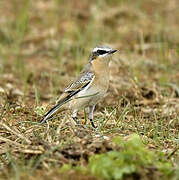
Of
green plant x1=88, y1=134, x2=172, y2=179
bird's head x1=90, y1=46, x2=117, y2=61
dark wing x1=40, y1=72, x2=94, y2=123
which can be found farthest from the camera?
bird's head x1=90, y1=46, x2=117, y2=61

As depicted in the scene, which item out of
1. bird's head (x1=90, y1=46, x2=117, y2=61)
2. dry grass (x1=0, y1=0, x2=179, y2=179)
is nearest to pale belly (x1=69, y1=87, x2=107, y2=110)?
dry grass (x1=0, y1=0, x2=179, y2=179)

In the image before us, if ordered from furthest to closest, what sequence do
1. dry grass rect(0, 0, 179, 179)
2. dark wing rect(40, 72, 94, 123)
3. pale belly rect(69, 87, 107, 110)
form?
dark wing rect(40, 72, 94, 123)
pale belly rect(69, 87, 107, 110)
dry grass rect(0, 0, 179, 179)

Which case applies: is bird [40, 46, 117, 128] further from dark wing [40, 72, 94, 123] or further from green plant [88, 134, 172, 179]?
green plant [88, 134, 172, 179]

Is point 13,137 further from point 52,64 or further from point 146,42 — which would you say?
point 146,42

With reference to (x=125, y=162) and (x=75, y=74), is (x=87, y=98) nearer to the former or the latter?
(x=125, y=162)

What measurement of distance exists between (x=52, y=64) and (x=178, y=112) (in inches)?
170

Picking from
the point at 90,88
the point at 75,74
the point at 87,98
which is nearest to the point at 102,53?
the point at 90,88

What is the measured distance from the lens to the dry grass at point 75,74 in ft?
17.1

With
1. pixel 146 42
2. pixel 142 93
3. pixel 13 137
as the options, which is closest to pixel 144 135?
pixel 13 137

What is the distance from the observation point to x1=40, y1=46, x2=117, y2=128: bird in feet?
24.0

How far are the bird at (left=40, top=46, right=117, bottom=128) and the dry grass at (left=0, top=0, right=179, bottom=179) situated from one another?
0.79 feet

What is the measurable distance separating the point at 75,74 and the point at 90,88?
285 centimetres

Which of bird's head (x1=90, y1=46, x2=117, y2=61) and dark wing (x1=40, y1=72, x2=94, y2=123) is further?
bird's head (x1=90, y1=46, x2=117, y2=61)

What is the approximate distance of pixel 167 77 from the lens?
10.2 m
